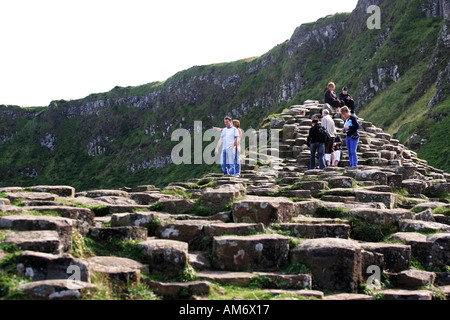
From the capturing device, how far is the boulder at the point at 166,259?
6078 millimetres

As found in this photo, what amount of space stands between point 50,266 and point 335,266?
372 cm

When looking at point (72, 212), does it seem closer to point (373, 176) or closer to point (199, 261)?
point (199, 261)

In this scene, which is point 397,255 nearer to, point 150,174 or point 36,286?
point 36,286

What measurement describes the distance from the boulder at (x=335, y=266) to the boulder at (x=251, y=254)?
15.0 inches

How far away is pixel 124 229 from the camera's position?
6.80m

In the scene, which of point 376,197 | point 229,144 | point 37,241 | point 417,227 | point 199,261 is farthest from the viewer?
point 229,144

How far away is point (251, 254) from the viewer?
658 cm

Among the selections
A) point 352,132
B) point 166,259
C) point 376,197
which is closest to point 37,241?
point 166,259

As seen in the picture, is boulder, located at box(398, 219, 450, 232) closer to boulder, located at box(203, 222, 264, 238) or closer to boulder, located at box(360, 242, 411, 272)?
boulder, located at box(360, 242, 411, 272)

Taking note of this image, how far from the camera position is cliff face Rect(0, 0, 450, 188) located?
8712 centimetres

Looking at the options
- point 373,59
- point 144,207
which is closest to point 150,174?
point 373,59

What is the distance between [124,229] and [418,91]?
234 feet

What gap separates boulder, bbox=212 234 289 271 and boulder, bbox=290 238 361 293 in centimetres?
38

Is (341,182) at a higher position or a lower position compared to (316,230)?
higher
